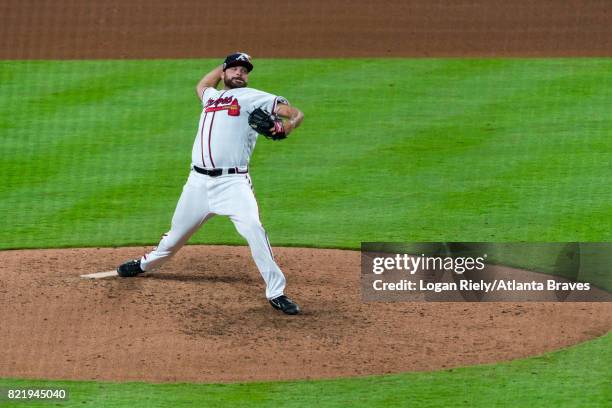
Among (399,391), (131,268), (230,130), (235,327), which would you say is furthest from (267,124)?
(399,391)

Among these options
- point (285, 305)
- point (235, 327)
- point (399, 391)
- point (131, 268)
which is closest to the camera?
point (399, 391)

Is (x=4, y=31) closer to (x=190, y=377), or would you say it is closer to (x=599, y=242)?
(x=599, y=242)

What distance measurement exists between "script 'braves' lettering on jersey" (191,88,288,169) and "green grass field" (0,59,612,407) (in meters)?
1.93

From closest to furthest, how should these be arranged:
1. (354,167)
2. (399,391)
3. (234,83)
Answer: (399,391), (234,83), (354,167)

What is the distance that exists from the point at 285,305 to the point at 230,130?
47.9 inches

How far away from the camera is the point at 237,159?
8.50m

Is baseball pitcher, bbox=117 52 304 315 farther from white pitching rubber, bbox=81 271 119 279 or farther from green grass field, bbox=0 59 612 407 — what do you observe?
green grass field, bbox=0 59 612 407

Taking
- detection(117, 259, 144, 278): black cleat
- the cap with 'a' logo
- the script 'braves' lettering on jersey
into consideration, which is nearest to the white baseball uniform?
the script 'braves' lettering on jersey

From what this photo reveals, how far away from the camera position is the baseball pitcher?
8.39m

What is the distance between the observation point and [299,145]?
13.3 metres

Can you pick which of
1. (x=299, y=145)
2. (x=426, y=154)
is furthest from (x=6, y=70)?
(x=426, y=154)

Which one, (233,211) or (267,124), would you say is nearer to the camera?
(267,124)

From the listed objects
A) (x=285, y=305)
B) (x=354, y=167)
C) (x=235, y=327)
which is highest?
(x=354, y=167)

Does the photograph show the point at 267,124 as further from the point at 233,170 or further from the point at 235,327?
the point at 235,327
